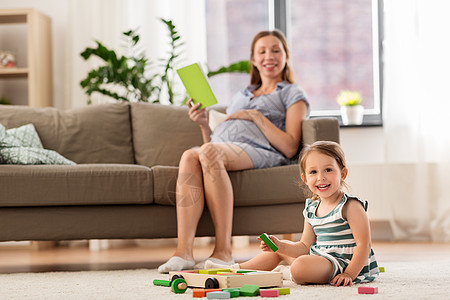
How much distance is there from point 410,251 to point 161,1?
218 centimetres

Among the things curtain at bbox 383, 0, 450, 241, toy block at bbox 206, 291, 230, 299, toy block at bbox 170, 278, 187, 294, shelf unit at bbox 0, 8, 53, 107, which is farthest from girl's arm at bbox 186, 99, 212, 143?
shelf unit at bbox 0, 8, 53, 107

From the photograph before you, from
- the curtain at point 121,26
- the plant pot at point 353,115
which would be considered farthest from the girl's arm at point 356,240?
the curtain at point 121,26

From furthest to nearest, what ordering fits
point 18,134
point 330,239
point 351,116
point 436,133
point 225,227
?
point 351,116 < point 436,133 < point 18,134 < point 225,227 < point 330,239

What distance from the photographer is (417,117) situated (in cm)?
381

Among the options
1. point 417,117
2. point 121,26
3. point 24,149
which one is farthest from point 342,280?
point 121,26

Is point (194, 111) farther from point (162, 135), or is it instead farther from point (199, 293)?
point (199, 293)

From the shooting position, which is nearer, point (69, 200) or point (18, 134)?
point (69, 200)

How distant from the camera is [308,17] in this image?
4.33 metres

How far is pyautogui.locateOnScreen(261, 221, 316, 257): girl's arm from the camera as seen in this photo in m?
1.91

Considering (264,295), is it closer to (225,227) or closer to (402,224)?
(225,227)

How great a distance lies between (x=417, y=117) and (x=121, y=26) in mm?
1917

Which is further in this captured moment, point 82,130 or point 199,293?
point 82,130

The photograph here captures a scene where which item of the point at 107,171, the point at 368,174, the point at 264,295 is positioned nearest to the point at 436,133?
the point at 368,174

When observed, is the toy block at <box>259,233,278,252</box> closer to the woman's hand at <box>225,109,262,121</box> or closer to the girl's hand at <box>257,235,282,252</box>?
the girl's hand at <box>257,235,282,252</box>
